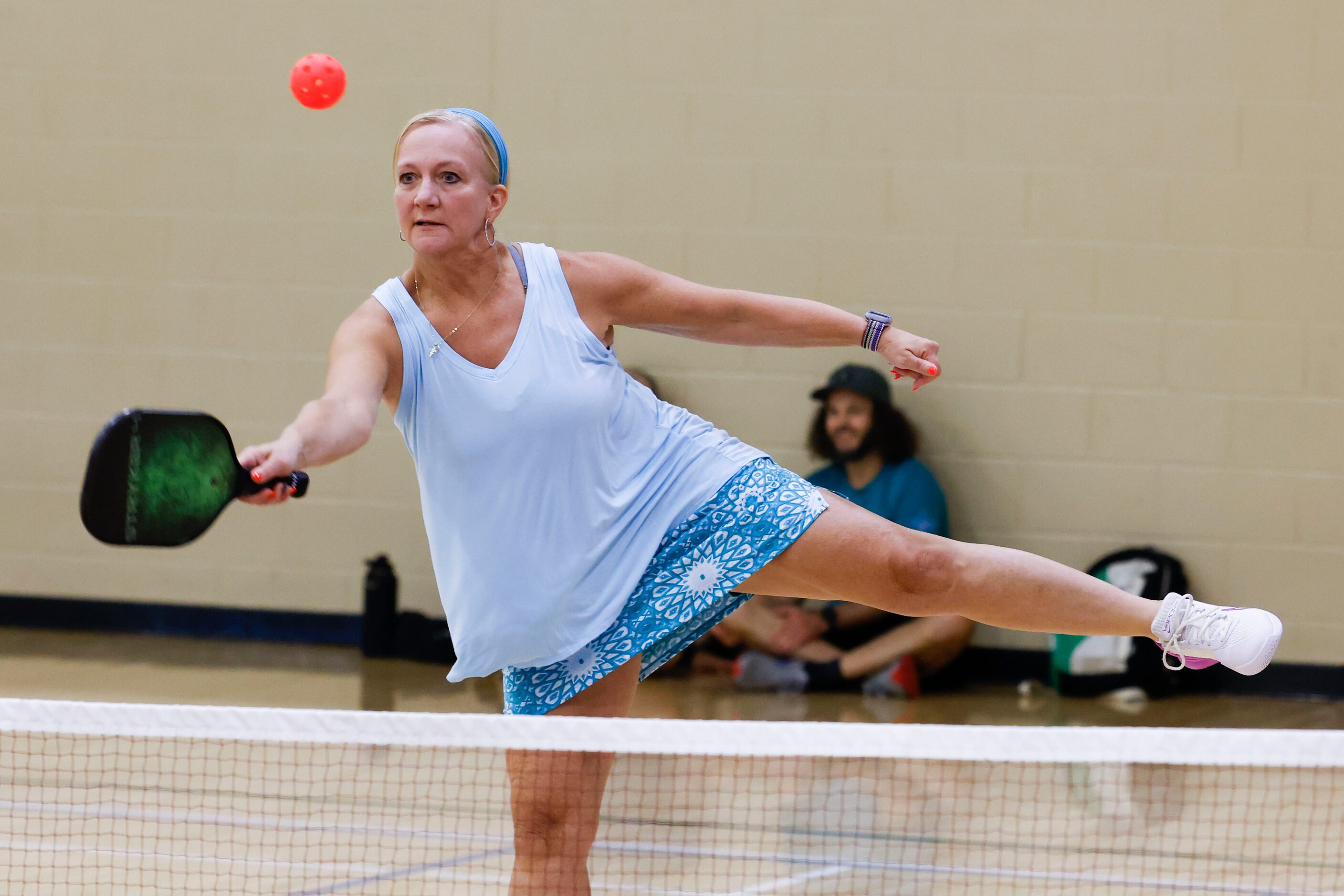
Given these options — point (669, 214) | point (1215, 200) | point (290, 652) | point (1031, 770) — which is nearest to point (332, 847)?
point (1031, 770)

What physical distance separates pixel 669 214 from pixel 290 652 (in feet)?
10.1

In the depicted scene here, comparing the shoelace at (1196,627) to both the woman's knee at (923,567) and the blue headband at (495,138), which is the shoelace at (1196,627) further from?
the blue headband at (495,138)

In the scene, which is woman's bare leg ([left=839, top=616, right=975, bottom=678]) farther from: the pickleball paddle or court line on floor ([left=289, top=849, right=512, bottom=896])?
the pickleball paddle

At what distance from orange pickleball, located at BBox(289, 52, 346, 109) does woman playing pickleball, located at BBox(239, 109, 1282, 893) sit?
959mm

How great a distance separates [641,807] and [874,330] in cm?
221

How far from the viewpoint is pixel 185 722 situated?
2.78 meters

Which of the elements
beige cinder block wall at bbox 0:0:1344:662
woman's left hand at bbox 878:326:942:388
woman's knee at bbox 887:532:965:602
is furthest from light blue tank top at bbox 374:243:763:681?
beige cinder block wall at bbox 0:0:1344:662

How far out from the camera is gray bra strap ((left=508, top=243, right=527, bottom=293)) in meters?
3.04

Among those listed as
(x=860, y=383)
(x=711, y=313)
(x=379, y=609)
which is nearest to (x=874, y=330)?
(x=711, y=313)

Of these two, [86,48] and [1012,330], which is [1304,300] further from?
[86,48]

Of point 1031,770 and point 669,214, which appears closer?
point 1031,770

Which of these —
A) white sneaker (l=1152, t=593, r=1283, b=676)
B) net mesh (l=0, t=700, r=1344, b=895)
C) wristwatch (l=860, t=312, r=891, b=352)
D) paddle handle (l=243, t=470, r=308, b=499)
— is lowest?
net mesh (l=0, t=700, r=1344, b=895)

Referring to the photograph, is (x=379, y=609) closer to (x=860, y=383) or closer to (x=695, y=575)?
(x=860, y=383)

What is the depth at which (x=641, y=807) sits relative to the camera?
4.77 metres
